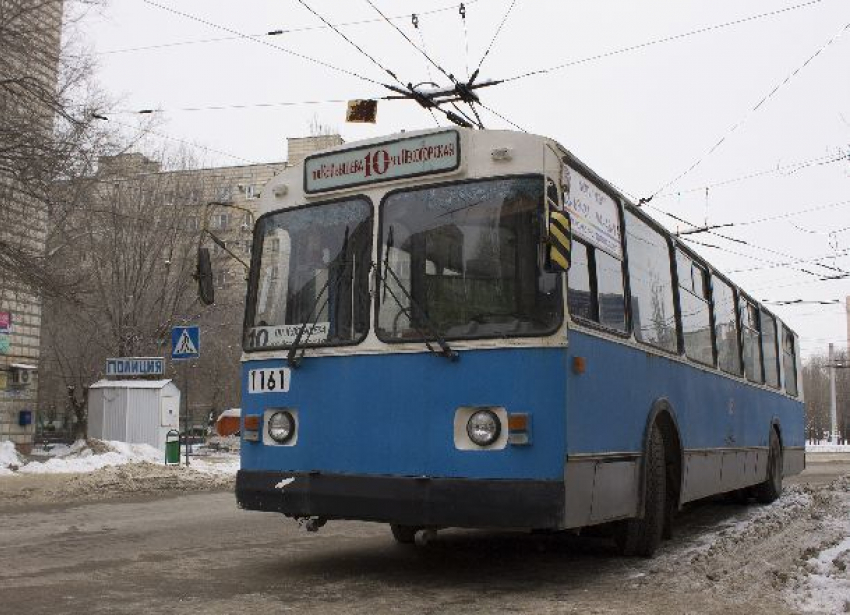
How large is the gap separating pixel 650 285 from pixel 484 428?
2.86 metres

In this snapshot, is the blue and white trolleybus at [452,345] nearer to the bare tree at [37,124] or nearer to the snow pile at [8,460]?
the bare tree at [37,124]

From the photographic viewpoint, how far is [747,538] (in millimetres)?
9352

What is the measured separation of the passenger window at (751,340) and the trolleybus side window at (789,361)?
8.29 feet

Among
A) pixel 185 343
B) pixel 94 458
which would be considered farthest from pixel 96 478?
pixel 94 458

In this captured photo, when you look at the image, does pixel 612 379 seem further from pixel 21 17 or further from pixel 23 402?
pixel 23 402

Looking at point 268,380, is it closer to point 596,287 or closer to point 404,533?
point 404,533

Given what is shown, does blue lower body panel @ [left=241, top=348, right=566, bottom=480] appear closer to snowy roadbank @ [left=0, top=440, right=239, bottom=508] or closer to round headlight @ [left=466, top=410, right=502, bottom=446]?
round headlight @ [left=466, top=410, right=502, bottom=446]

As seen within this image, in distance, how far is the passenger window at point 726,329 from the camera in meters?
10.9

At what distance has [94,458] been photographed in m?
20.8

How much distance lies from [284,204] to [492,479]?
9.27 ft

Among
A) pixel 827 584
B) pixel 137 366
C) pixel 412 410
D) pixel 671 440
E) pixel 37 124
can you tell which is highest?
pixel 37 124

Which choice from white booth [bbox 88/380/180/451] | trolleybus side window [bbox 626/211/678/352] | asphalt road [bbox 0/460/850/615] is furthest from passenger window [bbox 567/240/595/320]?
white booth [bbox 88/380/180/451]

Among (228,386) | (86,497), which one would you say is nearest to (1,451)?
(86,497)

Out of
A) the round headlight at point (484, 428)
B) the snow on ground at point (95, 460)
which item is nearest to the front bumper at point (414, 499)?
the round headlight at point (484, 428)
